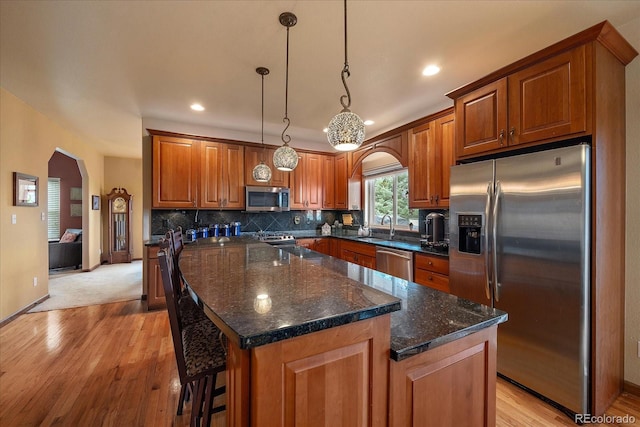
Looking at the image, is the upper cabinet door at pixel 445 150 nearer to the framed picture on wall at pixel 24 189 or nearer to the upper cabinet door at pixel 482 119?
the upper cabinet door at pixel 482 119

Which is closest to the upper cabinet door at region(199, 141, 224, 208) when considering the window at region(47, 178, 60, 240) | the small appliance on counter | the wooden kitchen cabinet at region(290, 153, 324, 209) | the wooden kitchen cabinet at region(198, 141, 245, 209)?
the wooden kitchen cabinet at region(198, 141, 245, 209)

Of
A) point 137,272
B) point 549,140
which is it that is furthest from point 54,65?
point 137,272

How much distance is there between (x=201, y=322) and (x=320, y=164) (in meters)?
3.81

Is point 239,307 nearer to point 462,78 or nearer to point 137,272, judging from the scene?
point 462,78

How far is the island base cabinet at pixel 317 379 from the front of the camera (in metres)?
0.73

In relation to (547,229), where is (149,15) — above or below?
above

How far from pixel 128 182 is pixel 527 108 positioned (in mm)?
8095

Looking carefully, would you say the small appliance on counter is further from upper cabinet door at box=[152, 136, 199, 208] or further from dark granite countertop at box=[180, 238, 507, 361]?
upper cabinet door at box=[152, 136, 199, 208]

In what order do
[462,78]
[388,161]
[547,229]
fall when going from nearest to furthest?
[547,229] → [462,78] → [388,161]

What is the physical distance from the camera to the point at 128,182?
23.1 ft

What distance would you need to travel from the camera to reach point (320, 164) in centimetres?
505

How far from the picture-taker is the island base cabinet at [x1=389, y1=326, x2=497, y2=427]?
93cm

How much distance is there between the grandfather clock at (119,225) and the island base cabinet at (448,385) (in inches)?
302

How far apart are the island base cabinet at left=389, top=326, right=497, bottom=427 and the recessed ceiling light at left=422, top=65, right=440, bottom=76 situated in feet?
7.45
